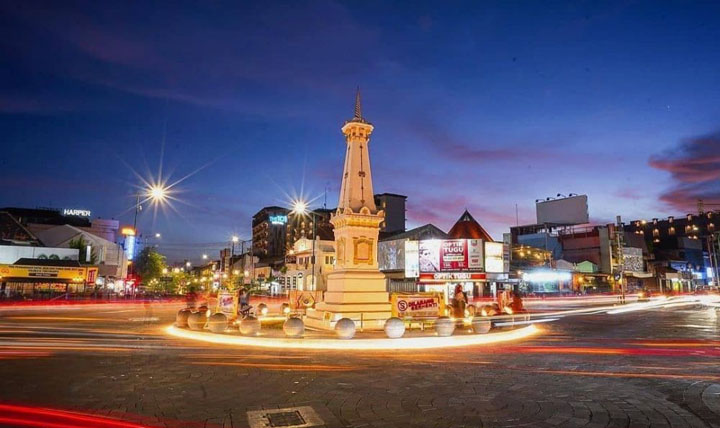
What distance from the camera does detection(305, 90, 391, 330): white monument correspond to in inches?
734

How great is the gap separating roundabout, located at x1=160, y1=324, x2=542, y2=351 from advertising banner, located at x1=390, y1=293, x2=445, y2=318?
9.43 ft

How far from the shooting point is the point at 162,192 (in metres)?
31.2

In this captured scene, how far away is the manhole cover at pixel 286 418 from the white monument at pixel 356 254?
450 inches

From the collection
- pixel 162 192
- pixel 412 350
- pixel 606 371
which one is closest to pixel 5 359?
pixel 412 350

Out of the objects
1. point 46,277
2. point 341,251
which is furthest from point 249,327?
point 46,277

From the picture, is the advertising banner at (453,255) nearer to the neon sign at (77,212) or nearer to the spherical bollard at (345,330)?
the spherical bollard at (345,330)

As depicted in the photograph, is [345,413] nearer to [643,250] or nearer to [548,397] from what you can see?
[548,397]

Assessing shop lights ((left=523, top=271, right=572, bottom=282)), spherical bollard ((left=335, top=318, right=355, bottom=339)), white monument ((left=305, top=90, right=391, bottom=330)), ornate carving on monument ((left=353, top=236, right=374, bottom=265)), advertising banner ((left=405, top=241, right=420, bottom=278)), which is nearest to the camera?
spherical bollard ((left=335, top=318, right=355, bottom=339))

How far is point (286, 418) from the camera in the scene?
6285 millimetres

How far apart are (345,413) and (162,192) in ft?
94.0

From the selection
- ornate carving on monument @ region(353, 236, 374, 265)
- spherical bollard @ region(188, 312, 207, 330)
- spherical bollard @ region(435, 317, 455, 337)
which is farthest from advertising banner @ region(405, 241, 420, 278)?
spherical bollard @ region(435, 317, 455, 337)

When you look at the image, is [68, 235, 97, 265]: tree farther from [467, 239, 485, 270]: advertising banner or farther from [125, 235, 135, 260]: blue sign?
[467, 239, 485, 270]: advertising banner

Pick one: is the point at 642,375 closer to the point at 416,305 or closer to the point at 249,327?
the point at 416,305

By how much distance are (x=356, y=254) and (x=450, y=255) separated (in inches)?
1292
